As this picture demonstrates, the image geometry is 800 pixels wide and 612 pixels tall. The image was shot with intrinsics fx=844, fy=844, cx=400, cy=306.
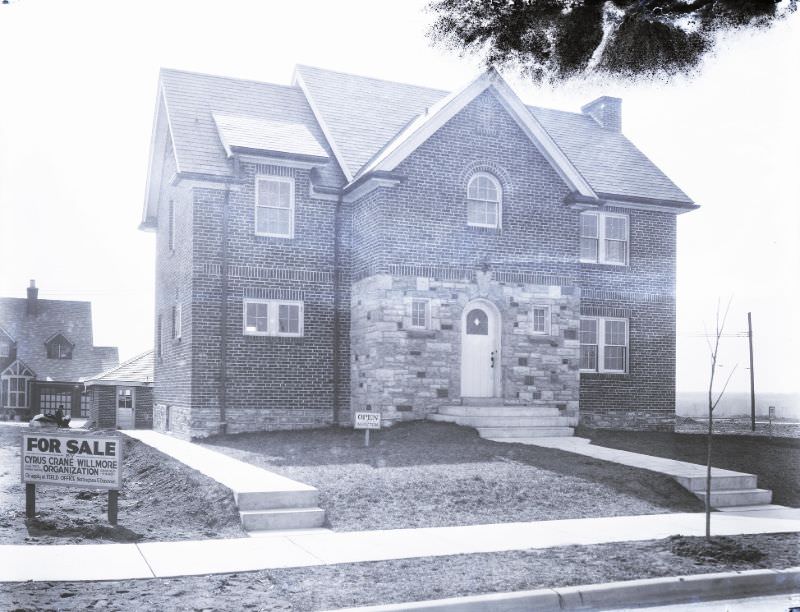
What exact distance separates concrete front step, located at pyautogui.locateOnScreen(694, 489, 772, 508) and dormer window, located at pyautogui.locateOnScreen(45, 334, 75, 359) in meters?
34.8

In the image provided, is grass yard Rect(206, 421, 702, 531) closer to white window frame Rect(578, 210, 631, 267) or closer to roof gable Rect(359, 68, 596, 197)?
roof gable Rect(359, 68, 596, 197)

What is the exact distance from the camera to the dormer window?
40.2 meters

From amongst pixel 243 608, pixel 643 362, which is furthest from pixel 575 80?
pixel 643 362

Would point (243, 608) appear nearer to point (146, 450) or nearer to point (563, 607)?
point (563, 607)

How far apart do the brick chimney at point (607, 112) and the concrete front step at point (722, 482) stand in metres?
14.9

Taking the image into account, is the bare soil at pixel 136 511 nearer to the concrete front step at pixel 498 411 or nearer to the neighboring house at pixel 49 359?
the concrete front step at pixel 498 411

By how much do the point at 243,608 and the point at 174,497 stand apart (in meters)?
5.51

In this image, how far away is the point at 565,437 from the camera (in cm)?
1697

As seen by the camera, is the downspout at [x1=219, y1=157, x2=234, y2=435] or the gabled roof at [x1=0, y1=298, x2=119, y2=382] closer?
the downspout at [x1=219, y1=157, x2=234, y2=435]

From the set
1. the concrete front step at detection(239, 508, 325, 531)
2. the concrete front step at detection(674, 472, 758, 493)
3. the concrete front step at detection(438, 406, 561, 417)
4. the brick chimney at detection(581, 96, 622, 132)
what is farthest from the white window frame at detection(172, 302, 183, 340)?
the brick chimney at detection(581, 96, 622, 132)

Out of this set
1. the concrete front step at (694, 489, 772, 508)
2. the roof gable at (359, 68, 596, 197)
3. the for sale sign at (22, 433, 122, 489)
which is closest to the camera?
the for sale sign at (22, 433, 122, 489)

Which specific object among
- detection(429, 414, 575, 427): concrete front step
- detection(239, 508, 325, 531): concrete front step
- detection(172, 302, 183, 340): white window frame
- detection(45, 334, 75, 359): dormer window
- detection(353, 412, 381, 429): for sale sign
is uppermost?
detection(172, 302, 183, 340): white window frame

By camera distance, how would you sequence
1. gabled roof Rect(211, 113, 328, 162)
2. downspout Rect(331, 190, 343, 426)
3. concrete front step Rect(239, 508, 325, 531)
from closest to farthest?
concrete front step Rect(239, 508, 325, 531) → gabled roof Rect(211, 113, 328, 162) → downspout Rect(331, 190, 343, 426)

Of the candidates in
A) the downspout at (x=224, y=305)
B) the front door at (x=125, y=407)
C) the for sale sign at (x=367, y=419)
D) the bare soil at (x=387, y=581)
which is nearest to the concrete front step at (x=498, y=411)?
the for sale sign at (x=367, y=419)
